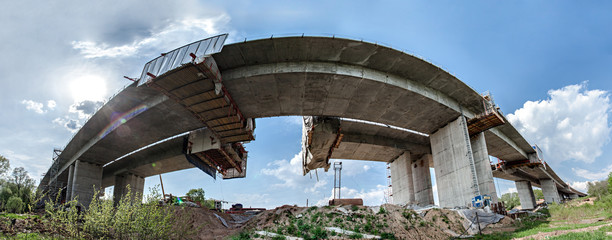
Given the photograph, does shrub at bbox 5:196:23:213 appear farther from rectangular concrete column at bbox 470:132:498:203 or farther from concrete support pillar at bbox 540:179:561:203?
concrete support pillar at bbox 540:179:561:203

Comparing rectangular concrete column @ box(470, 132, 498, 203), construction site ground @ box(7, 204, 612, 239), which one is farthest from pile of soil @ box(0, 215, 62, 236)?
rectangular concrete column @ box(470, 132, 498, 203)

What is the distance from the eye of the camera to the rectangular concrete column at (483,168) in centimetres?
2591

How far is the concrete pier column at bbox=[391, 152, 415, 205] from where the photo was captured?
118 ft

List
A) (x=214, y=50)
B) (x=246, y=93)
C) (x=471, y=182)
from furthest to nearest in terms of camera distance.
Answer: (x=471, y=182)
(x=246, y=93)
(x=214, y=50)

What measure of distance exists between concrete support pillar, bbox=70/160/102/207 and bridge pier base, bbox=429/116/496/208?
34.1m

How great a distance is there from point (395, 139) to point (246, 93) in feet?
61.9

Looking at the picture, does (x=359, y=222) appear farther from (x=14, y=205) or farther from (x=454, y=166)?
(x=14, y=205)

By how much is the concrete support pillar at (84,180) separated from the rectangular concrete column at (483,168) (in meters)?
36.9

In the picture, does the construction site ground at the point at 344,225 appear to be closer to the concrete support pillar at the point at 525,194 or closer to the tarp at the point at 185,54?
the tarp at the point at 185,54

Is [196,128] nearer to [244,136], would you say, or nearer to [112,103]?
[244,136]

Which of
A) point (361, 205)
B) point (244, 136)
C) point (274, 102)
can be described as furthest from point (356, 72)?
point (244, 136)

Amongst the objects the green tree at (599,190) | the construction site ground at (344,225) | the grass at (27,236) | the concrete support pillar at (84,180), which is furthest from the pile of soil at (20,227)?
the green tree at (599,190)

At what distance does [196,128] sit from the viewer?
93.9 feet

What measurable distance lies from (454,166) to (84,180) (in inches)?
1418
